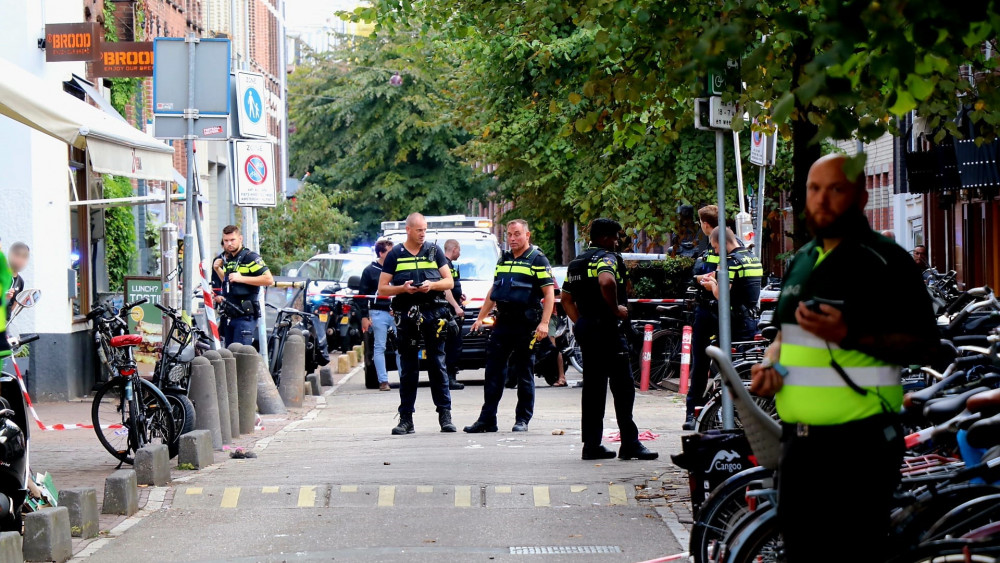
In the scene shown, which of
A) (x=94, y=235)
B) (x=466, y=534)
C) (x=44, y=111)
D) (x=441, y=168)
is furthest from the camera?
(x=441, y=168)

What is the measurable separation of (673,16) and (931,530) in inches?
192

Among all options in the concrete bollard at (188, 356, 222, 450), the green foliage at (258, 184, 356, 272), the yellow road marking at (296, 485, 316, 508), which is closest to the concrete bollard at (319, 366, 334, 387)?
the concrete bollard at (188, 356, 222, 450)

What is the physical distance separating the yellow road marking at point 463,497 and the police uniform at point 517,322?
10.8ft

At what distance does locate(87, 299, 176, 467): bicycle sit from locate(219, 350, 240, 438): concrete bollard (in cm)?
135

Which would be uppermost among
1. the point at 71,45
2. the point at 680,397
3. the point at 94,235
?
the point at 71,45

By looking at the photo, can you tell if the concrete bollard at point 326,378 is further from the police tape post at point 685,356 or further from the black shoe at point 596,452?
the black shoe at point 596,452

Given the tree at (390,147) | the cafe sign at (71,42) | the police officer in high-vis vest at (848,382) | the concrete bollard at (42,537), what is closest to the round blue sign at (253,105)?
Answer: the cafe sign at (71,42)

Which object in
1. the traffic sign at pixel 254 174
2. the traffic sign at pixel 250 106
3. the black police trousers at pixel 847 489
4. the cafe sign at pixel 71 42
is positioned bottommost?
the black police trousers at pixel 847 489

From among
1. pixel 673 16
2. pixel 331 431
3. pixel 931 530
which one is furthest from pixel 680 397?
pixel 931 530

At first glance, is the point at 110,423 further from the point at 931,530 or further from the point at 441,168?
the point at 441,168

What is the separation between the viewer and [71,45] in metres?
17.4

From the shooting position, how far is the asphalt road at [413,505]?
810cm

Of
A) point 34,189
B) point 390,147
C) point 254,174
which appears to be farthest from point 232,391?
point 390,147

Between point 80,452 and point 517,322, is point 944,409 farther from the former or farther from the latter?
point 80,452
